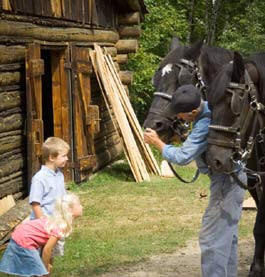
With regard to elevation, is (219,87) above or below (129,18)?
above

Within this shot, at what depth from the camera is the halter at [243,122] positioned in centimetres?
466

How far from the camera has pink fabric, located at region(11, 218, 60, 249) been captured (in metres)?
5.00

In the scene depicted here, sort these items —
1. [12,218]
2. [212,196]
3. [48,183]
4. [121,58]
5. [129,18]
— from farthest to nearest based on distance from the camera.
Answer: [121,58], [129,18], [12,218], [48,183], [212,196]

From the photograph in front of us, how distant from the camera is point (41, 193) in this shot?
17.8ft

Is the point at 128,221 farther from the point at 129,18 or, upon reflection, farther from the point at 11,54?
the point at 129,18

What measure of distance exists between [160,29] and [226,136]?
64.9ft

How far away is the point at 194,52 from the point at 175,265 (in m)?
2.39

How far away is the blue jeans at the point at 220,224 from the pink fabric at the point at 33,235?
1.27m

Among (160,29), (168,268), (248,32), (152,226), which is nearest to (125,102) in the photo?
(152,226)

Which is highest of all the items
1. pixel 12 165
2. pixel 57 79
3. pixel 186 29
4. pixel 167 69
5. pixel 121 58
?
pixel 167 69

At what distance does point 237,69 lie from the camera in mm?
4812

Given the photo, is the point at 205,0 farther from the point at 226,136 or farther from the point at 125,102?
the point at 226,136

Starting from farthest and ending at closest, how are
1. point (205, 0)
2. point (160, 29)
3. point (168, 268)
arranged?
point (205, 0) → point (160, 29) → point (168, 268)


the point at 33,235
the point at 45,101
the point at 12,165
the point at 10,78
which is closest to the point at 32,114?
the point at 10,78
